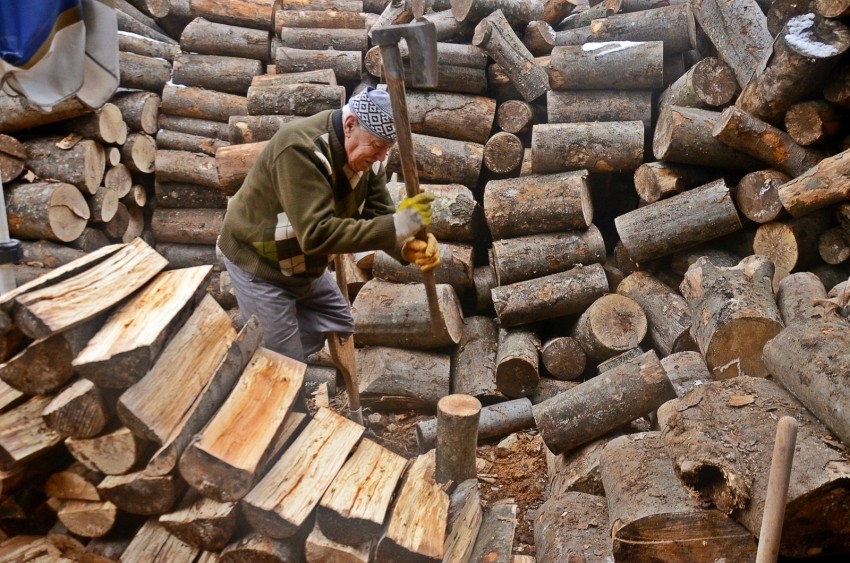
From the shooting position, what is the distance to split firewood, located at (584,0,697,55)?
5805 mm

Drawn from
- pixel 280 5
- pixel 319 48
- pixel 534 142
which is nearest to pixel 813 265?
pixel 534 142

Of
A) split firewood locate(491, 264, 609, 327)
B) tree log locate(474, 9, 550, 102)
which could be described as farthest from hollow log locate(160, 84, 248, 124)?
split firewood locate(491, 264, 609, 327)

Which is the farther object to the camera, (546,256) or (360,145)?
(546,256)

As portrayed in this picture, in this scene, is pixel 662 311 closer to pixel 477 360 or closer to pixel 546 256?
pixel 546 256

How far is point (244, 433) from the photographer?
94.3 inches

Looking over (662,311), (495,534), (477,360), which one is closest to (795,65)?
(662,311)

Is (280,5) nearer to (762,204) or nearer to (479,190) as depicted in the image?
(479,190)

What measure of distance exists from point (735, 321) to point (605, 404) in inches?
32.9

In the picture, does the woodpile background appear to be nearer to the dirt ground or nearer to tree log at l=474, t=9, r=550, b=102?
tree log at l=474, t=9, r=550, b=102

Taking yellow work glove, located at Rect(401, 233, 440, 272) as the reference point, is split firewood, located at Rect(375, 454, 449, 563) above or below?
below

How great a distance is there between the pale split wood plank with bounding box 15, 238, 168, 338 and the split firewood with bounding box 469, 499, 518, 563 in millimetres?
1775

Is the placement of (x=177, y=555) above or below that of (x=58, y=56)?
below

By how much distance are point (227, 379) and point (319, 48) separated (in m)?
5.25

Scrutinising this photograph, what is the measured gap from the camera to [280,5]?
7.49 metres
